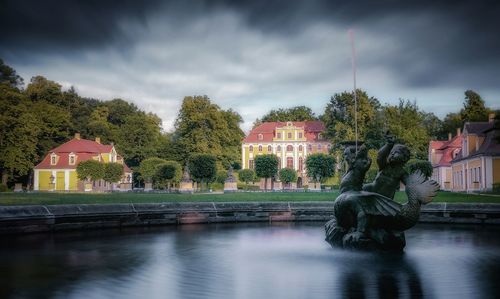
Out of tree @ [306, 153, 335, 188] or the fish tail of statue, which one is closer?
the fish tail of statue

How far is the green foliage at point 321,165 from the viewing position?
65.9 meters

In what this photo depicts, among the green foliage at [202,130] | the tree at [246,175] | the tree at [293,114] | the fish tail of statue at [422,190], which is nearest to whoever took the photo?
the fish tail of statue at [422,190]

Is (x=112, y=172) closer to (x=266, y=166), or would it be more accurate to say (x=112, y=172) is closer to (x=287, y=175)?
(x=266, y=166)

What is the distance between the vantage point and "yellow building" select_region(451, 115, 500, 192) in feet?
149

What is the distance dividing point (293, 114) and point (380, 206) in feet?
339

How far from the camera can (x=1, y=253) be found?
8.86 metres

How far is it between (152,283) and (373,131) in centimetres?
6148

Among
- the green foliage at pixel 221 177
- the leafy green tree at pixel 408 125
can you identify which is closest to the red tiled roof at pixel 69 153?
the green foliage at pixel 221 177

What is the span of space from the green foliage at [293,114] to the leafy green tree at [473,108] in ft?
123

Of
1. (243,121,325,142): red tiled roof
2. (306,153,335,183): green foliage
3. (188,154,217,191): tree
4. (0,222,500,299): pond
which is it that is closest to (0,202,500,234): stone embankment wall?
(0,222,500,299): pond

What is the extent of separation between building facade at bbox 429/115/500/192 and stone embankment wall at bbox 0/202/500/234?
27567mm

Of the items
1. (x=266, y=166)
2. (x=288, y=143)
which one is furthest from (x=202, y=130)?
(x=288, y=143)

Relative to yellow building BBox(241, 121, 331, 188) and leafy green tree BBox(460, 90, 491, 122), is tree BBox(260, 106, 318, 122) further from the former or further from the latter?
leafy green tree BBox(460, 90, 491, 122)

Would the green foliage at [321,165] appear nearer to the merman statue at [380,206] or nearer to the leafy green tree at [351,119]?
the leafy green tree at [351,119]
